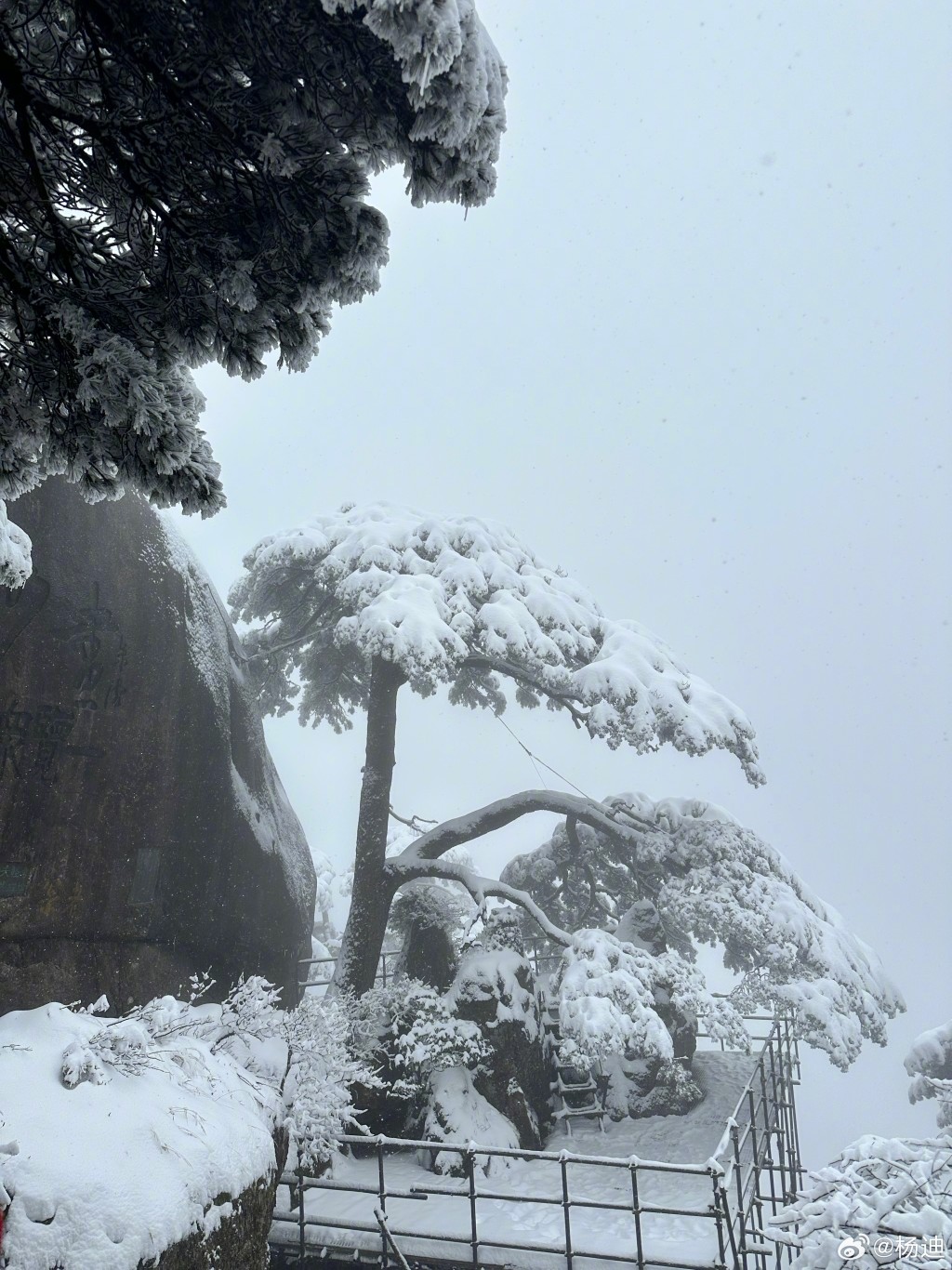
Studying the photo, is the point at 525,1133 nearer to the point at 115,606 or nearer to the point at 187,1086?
the point at 187,1086

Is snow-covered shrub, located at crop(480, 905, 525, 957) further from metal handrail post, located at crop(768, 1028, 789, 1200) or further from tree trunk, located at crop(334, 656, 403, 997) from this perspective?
metal handrail post, located at crop(768, 1028, 789, 1200)

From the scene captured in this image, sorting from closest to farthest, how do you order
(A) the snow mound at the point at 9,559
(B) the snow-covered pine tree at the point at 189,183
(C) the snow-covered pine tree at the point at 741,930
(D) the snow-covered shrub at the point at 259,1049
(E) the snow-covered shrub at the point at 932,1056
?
(B) the snow-covered pine tree at the point at 189,183 < (D) the snow-covered shrub at the point at 259,1049 < (A) the snow mound at the point at 9,559 < (C) the snow-covered pine tree at the point at 741,930 < (E) the snow-covered shrub at the point at 932,1056

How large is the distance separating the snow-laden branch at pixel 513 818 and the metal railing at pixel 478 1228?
5.06 m

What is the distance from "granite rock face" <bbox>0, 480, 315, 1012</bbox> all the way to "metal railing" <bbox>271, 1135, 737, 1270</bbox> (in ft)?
10.3

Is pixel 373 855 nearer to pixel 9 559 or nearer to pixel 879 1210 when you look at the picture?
pixel 9 559

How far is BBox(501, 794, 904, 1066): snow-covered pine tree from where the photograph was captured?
38.3 feet

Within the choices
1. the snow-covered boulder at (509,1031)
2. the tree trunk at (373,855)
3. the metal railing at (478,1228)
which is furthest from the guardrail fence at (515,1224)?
the tree trunk at (373,855)

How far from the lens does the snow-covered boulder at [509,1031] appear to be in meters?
11.4

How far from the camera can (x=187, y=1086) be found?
5504 millimetres

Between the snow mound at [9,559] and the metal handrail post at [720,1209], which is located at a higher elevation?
the snow mound at [9,559]

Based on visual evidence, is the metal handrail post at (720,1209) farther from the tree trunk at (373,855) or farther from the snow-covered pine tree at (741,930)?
the tree trunk at (373,855)

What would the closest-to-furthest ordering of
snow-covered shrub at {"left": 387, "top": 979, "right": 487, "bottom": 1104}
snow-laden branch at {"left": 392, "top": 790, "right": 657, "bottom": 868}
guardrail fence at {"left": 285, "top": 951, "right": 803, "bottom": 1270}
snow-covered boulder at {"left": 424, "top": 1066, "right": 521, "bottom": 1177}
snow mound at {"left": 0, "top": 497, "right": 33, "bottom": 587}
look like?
1. snow mound at {"left": 0, "top": 497, "right": 33, "bottom": 587}
2. guardrail fence at {"left": 285, "top": 951, "right": 803, "bottom": 1270}
3. snow-covered boulder at {"left": 424, "top": 1066, "right": 521, "bottom": 1177}
4. snow-covered shrub at {"left": 387, "top": 979, "right": 487, "bottom": 1104}
5. snow-laden branch at {"left": 392, "top": 790, "right": 657, "bottom": 868}

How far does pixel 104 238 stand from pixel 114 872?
789cm

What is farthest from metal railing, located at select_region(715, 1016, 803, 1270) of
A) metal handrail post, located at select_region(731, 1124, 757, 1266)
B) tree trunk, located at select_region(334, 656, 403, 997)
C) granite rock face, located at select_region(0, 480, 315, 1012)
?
granite rock face, located at select_region(0, 480, 315, 1012)
